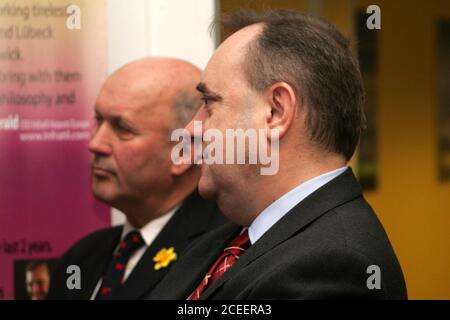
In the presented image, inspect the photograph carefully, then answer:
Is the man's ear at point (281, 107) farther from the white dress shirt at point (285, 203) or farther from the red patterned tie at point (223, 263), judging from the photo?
the red patterned tie at point (223, 263)

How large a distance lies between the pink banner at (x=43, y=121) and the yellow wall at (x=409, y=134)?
101 inches

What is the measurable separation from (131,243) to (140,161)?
27 cm

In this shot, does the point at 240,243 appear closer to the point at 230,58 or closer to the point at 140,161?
the point at 230,58

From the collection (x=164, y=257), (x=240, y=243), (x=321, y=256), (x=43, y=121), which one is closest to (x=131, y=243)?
(x=164, y=257)

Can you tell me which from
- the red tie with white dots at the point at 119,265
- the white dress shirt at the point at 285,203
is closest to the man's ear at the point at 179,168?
the red tie with white dots at the point at 119,265

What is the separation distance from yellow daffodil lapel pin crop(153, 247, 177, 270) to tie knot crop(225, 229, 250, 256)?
45 cm

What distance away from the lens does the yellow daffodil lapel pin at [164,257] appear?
240 centimetres

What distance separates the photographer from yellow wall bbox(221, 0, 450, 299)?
15.9 ft

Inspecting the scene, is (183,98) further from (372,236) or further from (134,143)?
(372,236)

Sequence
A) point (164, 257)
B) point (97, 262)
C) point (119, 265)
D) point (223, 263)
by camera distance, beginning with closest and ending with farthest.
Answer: point (223, 263), point (164, 257), point (119, 265), point (97, 262)

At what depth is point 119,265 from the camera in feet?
8.30

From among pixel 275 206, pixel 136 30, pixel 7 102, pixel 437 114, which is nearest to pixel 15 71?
pixel 7 102

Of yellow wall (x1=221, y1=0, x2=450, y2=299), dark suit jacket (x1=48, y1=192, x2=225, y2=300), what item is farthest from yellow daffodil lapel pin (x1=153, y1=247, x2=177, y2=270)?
yellow wall (x1=221, y1=0, x2=450, y2=299)

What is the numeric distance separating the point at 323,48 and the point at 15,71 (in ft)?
4.00
